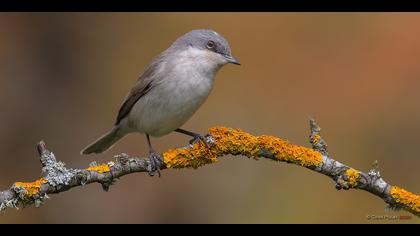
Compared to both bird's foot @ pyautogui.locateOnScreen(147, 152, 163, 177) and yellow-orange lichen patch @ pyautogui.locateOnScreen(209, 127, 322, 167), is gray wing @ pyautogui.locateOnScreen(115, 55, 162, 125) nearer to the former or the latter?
bird's foot @ pyautogui.locateOnScreen(147, 152, 163, 177)

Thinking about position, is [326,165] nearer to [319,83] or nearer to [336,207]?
[336,207]

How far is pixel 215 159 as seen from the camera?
18.5 ft

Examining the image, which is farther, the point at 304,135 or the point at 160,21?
the point at 160,21

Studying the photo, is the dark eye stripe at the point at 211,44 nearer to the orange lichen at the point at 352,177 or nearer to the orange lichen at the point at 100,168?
the orange lichen at the point at 100,168

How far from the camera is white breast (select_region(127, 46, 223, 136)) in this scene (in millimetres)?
6555

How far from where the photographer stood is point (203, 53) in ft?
22.5

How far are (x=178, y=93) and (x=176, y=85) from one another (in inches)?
3.5

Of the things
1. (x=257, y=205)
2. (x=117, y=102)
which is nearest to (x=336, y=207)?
(x=257, y=205)

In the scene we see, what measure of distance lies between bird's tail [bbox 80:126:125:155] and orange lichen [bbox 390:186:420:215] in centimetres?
335

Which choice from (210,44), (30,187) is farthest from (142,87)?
(30,187)

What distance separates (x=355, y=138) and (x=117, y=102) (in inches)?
118

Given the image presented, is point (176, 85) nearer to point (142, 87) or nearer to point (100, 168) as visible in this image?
point (142, 87)

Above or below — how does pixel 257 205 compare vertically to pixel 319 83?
below

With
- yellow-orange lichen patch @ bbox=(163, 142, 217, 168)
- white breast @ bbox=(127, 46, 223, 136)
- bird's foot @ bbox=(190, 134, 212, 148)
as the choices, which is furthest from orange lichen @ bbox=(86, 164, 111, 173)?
white breast @ bbox=(127, 46, 223, 136)
